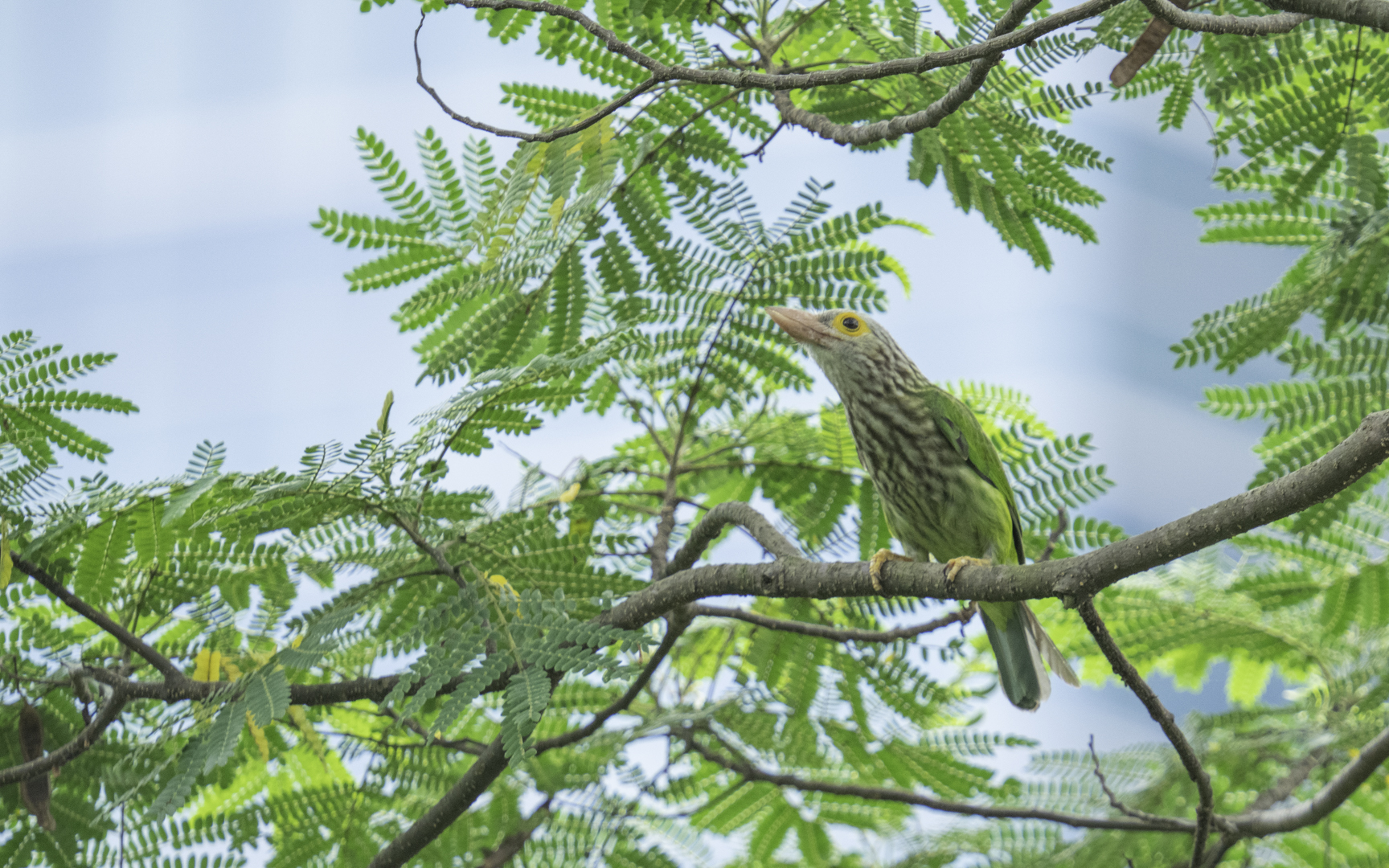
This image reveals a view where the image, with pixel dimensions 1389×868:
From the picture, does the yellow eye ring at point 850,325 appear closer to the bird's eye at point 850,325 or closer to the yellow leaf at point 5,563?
the bird's eye at point 850,325

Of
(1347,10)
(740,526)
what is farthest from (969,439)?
(1347,10)

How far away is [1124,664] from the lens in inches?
77.2

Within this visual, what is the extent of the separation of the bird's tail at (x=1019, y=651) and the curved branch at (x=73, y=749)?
2.12 meters

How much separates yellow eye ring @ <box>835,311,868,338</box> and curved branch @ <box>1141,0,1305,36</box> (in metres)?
1.30

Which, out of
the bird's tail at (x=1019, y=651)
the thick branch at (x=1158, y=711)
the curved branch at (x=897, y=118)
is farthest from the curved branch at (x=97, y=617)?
the bird's tail at (x=1019, y=651)

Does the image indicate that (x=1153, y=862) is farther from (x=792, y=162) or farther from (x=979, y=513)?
(x=792, y=162)

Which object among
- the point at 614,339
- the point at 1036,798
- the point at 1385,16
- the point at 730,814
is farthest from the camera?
the point at 1036,798

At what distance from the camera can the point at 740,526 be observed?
2.60 metres

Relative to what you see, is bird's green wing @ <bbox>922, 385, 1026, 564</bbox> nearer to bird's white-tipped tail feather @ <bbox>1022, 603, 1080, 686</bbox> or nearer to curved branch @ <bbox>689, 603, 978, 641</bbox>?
bird's white-tipped tail feather @ <bbox>1022, 603, 1080, 686</bbox>

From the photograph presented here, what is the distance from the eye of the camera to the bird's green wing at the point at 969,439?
2932 millimetres

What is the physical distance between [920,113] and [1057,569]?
92 cm

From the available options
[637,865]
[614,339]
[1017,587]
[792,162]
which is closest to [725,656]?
[637,865]

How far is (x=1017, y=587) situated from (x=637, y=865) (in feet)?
6.40

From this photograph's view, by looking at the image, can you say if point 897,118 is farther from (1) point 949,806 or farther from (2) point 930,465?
(1) point 949,806
